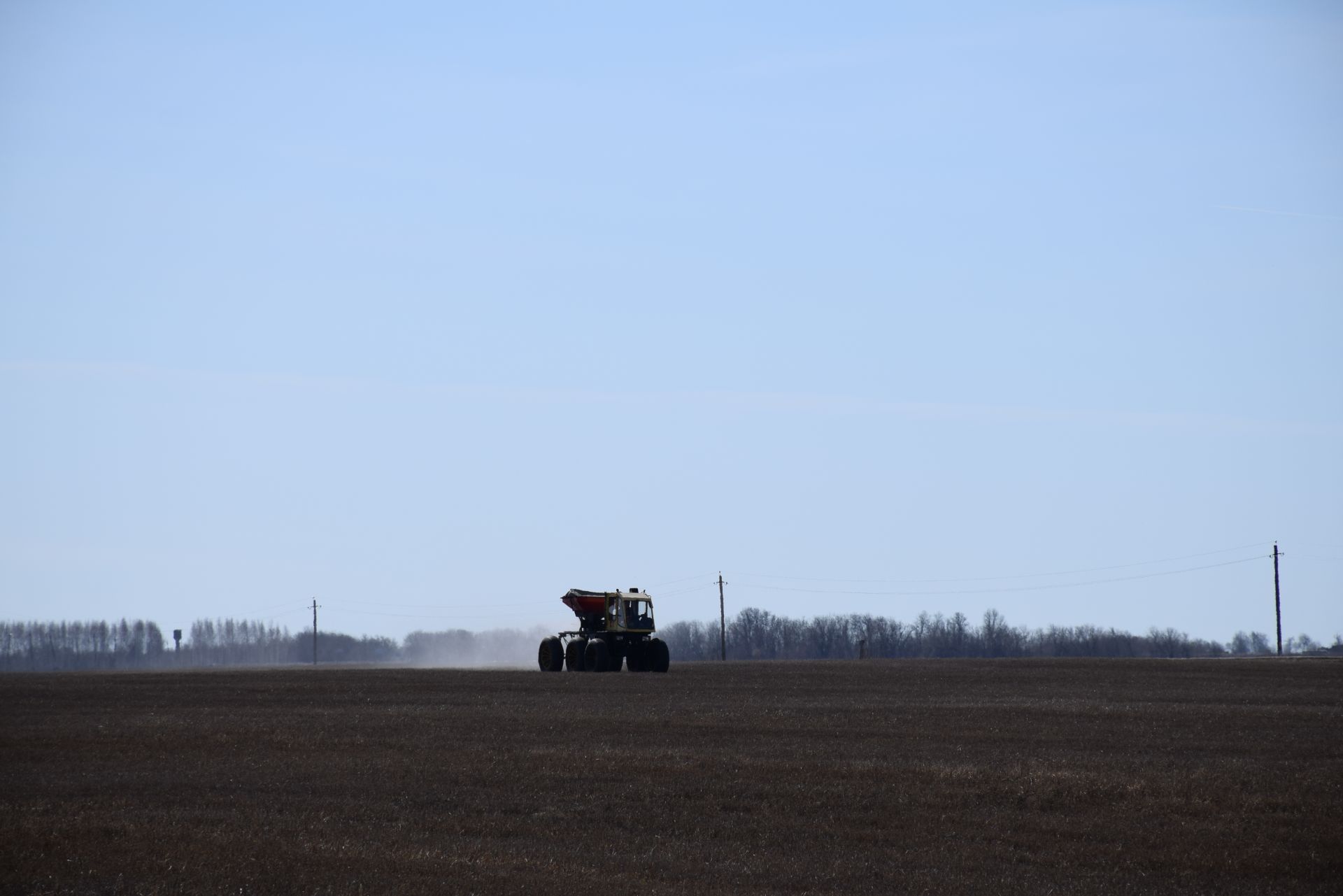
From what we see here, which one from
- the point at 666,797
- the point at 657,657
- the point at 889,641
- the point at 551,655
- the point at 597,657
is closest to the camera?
the point at 666,797

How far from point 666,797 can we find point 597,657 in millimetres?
35102

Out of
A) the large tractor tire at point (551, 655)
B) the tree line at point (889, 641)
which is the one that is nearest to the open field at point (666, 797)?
the large tractor tire at point (551, 655)

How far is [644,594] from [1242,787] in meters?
38.7

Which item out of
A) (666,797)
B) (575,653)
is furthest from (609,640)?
(666,797)

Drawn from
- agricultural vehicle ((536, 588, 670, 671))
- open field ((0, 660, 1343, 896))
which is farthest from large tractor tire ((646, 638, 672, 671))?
open field ((0, 660, 1343, 896))

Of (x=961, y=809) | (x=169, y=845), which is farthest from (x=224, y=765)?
(x=961, y=809)

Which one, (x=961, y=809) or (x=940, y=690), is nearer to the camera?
(x=961, y=809)

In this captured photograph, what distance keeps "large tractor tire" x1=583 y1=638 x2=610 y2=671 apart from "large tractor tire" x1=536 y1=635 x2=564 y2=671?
7.67 feet

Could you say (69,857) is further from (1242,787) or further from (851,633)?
(851,633)

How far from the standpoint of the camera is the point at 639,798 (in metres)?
20.9

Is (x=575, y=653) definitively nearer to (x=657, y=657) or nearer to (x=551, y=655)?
(x=551, y=655)

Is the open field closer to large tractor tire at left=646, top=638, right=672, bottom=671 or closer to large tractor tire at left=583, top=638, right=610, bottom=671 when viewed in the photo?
large tractor tire at left=583, top=638, right=610, bottom=671

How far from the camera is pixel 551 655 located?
58.7 meters

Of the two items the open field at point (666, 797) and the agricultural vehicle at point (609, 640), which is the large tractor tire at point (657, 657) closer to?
the agricultural vehicle at point (609, 640)
